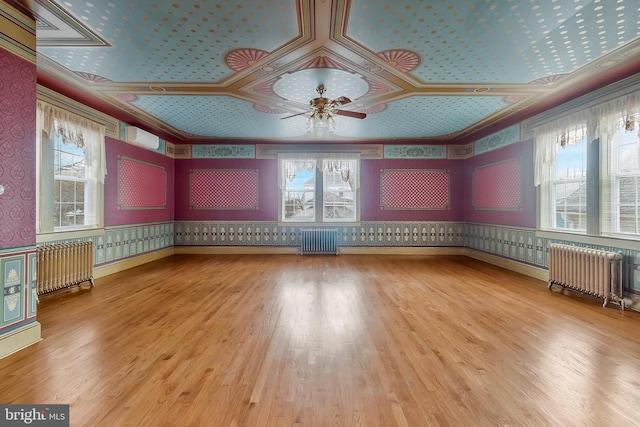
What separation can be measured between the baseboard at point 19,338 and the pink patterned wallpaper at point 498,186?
7457 millimetres

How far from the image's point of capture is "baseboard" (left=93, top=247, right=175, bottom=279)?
5371 mm

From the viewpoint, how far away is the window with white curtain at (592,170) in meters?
3.90

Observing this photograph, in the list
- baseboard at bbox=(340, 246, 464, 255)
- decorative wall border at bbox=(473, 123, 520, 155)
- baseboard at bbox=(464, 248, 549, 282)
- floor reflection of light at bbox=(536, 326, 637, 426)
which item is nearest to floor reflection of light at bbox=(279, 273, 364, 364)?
floor reflection of light at bbox=(536, 326, 637, 426)

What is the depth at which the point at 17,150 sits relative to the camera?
8.61 feet

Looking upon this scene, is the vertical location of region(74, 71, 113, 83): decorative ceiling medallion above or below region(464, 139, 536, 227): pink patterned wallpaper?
above

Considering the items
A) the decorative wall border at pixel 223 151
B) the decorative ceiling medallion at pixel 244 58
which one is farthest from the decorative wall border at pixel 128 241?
the decorative ceiling medallion at pixel 244 58

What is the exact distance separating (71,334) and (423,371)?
3305 mm

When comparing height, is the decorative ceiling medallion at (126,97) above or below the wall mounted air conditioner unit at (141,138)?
above

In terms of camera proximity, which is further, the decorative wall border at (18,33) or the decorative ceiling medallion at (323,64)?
the decorative ceiling medallion at (323,64)

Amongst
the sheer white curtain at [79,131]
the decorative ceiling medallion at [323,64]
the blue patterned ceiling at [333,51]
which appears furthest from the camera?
the sheer white curtain at [79,131]

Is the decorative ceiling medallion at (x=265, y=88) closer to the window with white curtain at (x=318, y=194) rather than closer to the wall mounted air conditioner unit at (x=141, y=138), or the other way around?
the wall mounted air conditioner unit at (x=141, y=138)

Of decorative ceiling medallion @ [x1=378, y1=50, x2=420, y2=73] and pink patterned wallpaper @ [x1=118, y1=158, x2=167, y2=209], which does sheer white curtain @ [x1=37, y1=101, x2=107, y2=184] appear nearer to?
pink patterned wallpaper @ [x1=118, y1=158, x2=167, y2=209]

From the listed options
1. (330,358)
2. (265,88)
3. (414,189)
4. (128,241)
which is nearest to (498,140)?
(414,189)

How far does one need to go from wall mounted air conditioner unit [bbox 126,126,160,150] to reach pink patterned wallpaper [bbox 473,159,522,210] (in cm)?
763
